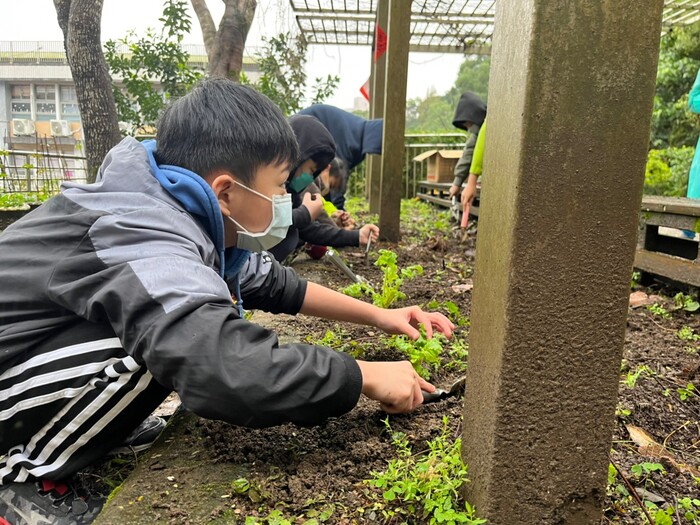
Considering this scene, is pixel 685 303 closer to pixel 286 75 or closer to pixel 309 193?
pixel 309 193

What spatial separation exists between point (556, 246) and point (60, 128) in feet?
40.8

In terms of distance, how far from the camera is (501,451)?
103 centimetres

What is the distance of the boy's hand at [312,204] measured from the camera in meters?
3.88

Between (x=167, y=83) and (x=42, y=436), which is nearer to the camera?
(x=42, y=436)

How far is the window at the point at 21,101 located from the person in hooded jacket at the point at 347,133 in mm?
10128

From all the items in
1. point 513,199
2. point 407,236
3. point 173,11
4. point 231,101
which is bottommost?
point 407,236

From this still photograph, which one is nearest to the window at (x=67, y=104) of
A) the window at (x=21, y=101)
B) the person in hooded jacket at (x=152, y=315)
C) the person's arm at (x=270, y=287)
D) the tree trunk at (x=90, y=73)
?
the window at (x=21, y=101)

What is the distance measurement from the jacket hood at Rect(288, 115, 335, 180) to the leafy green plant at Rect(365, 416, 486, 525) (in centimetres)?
256

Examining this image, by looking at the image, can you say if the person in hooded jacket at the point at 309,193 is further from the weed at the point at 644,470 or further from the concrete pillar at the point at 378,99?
the concrete pillar at the point at 378,99

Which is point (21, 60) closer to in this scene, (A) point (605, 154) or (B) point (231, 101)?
(B) point (231, 101)

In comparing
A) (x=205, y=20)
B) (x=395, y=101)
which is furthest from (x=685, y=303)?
(x=205, y=20)

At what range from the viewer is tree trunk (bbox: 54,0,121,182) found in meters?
6.33

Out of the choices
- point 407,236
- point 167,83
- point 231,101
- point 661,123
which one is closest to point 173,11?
point 167,83

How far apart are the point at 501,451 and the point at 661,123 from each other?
12.9 m
